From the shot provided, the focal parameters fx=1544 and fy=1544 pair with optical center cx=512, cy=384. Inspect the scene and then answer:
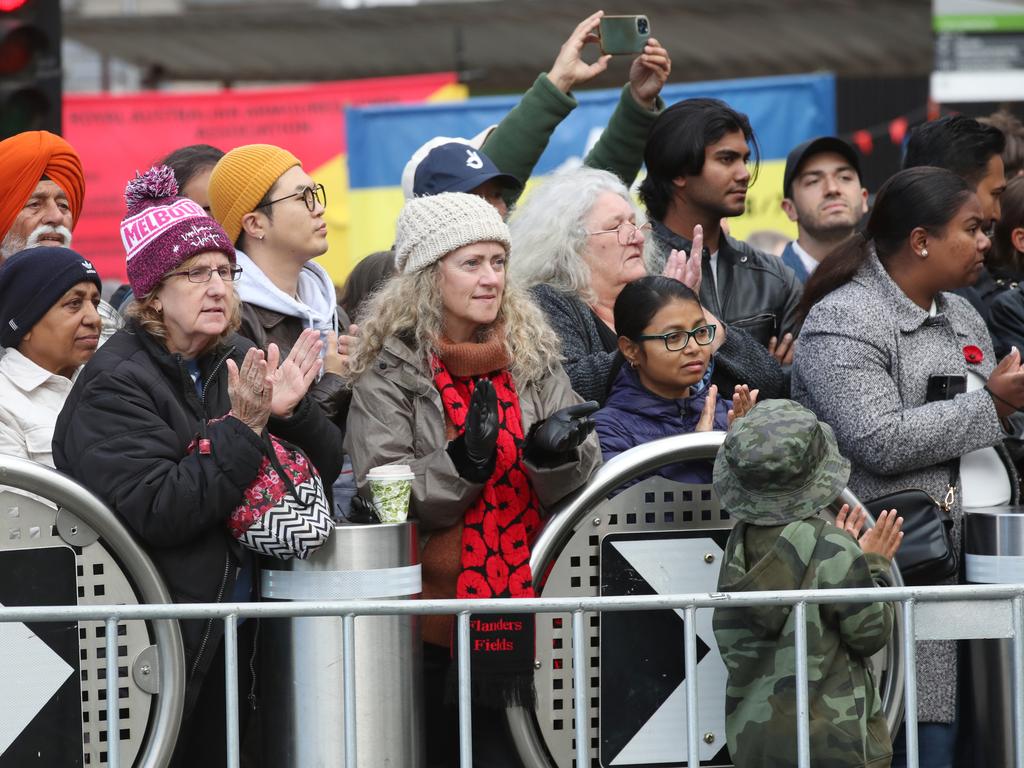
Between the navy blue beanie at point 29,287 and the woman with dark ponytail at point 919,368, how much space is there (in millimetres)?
2152

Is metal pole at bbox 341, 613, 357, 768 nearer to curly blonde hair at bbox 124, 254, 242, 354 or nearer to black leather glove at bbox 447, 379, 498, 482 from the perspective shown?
black leather glove at bbox 447, 379, 498, 482

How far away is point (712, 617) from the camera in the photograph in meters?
3.90

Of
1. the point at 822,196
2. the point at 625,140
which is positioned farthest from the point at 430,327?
the point at 822,196

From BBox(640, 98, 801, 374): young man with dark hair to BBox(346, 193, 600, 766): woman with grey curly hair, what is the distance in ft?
3.49

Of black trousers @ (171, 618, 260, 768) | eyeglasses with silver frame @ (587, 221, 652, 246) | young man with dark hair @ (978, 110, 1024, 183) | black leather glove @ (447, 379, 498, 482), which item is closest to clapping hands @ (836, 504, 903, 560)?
black leather glove @ (447, 379, 498, 482)

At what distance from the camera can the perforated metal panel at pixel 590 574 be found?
3982 mm

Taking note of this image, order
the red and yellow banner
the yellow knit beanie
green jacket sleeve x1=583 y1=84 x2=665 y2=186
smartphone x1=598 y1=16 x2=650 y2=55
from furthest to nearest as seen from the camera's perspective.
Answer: the red and yellow banner
green jacket sleeve x1=583 y1=84 x2=665 y2=186
smartphone x1=598 y1=16 x2=650 y2=55
the yellow knit beanie

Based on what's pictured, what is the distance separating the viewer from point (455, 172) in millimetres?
5047

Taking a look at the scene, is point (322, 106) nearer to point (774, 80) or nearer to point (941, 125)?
point (774, 80)

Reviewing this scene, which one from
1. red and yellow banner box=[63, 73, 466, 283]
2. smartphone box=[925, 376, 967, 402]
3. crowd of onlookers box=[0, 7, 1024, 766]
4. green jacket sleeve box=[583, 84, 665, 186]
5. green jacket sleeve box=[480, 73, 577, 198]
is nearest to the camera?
crowd of onlookers box=[0, 7, 1024, 766]

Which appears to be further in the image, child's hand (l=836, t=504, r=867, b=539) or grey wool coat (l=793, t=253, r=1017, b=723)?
grey wool coat (l=793, t=253, r=1017, b=723)

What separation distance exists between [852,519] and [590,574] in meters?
0.70

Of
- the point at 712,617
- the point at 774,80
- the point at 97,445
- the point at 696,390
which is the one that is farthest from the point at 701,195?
the point at 774,80

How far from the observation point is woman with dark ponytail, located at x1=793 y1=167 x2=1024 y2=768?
14.2ft
